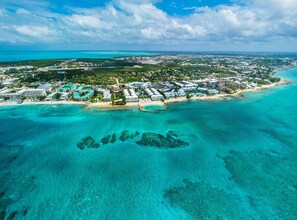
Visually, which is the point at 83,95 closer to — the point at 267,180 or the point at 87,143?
the point at 87,143

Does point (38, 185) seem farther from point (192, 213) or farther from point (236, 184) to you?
point (236, 184)

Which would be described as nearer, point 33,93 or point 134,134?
point 134,134

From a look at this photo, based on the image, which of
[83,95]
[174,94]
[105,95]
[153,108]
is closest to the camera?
[153,108]

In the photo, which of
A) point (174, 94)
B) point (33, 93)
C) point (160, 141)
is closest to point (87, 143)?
point (160, 141)

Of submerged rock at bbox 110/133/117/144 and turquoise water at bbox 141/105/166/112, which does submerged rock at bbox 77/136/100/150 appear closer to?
submerged rock at bbox 110/133/117/144

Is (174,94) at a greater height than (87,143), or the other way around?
(174,94)

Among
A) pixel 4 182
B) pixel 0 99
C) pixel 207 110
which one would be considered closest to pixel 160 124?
pixel 207 110
